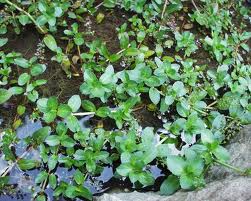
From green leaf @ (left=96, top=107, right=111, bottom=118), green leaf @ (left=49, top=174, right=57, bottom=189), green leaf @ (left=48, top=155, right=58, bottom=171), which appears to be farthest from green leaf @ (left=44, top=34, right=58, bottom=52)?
green leaf @ (left=49, top=174, right=57, bottom=189)

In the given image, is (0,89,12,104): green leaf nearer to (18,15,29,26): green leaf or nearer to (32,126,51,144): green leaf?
(32,126,51,144): green leaf

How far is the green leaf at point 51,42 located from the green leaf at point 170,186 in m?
1.21

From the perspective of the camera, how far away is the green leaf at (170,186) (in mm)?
2383

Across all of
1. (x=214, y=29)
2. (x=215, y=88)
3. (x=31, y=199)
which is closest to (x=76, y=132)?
(x=31, y=199)

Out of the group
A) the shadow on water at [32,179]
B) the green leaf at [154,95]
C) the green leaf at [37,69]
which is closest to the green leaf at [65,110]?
the shadow on water at [32,179]

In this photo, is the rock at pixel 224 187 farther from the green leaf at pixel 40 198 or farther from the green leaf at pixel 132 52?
the green leaf at pixel 132 52

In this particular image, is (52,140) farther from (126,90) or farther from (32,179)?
(126,90)

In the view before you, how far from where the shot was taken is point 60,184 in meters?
2.39

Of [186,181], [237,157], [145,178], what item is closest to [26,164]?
[145,178]

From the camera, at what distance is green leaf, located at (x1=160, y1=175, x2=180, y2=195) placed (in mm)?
2383

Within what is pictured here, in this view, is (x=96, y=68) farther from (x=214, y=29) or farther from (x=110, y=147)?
(x=214, y=29)

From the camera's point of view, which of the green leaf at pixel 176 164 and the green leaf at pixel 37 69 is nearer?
the green leaf at pixel 176 164

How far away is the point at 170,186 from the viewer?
2.39 metres

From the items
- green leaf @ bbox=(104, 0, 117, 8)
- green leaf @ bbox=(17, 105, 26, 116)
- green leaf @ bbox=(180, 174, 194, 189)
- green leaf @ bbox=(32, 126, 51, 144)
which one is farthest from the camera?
green leaf @ bbox=(104, 0, 117, 8)
